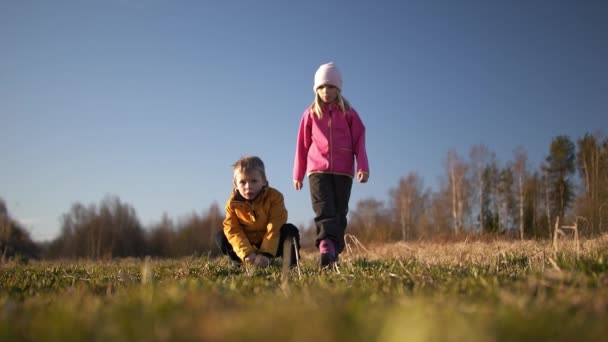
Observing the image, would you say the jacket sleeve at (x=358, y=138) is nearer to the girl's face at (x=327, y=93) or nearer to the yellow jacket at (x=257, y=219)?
the girl's face at (x=327, y=93)

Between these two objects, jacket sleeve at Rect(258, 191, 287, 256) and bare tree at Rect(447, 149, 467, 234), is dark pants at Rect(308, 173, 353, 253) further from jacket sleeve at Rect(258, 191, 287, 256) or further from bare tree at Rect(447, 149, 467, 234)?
bare tree at Rect(447, 149, 467, 234)

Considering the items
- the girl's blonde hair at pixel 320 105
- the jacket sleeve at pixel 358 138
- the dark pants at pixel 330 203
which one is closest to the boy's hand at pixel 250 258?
the dark pants at pixel 330 203

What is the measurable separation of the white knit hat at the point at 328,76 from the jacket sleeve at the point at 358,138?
524 millimetres

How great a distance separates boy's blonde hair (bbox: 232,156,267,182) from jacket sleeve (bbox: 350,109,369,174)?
4.75ft

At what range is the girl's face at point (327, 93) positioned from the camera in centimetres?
633

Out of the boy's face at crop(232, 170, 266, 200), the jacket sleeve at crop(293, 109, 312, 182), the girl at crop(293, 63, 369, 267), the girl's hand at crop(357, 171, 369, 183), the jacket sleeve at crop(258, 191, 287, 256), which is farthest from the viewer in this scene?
the jacket sleeve at crop(293, 109, 312, 182)

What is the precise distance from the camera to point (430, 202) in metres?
43.2

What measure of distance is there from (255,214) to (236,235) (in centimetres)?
40

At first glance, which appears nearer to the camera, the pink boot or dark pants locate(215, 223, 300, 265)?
the pink boot

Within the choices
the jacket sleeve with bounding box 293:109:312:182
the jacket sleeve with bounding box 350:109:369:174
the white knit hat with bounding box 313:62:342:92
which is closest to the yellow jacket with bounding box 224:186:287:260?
the jacket sleeve with bounding box 293:109:312:182

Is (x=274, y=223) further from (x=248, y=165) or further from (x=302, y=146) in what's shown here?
(x=302, y=146)

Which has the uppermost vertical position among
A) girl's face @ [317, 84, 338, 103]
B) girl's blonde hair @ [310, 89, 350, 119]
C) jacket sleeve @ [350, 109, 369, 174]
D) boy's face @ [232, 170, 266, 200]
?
girl's face @ [317, 84, 338, 103]

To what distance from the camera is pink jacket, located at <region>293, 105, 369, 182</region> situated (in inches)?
244

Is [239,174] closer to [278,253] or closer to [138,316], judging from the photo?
[278,253]
